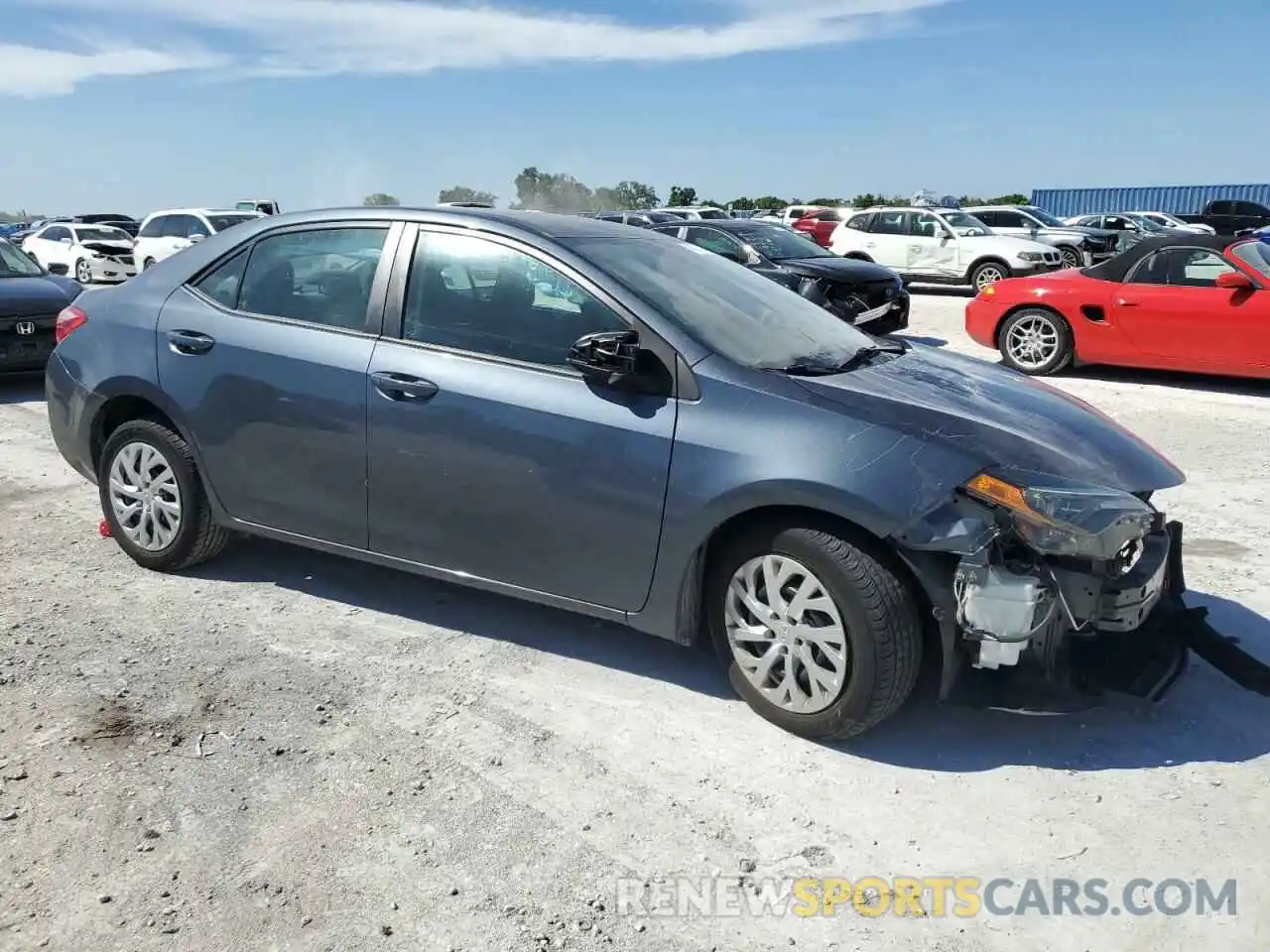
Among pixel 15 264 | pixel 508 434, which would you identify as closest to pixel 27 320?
pixel 15 264

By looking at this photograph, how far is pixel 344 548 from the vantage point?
167 inches

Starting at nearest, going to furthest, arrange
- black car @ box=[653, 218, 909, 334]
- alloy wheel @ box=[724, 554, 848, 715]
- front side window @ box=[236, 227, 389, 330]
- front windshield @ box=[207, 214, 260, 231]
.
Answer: alloy wheel @ box=[724, 554, 848, 715]
front side window @ box=[236, 227, 389, 330]
black car @ box=[653, 218, 909, 334]
front windshield @ box=[207, 214, 260, 231]

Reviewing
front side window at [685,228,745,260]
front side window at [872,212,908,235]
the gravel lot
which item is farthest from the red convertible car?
front side window at [872,212,908,235]

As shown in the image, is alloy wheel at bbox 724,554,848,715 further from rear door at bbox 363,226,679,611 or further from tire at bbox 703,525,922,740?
rear door at bbox 363,226,679,611

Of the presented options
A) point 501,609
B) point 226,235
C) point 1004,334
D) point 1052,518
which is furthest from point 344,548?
point 1004,334

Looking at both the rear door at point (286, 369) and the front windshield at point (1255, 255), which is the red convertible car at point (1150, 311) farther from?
the rear door at point (286, 369)

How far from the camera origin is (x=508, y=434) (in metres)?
3.72

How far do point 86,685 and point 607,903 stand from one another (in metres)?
2.27

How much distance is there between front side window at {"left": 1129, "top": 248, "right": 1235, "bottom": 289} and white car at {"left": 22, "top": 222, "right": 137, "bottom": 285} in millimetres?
19982

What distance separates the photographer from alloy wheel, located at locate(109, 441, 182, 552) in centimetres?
469

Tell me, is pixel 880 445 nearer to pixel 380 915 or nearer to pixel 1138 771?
pixel 1138 771

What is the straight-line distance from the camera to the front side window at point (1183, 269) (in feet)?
30.4

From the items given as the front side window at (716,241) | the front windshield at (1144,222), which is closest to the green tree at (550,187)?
the front side window at (716,241)

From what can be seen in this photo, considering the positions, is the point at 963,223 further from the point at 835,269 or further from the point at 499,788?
the point at 499,788
